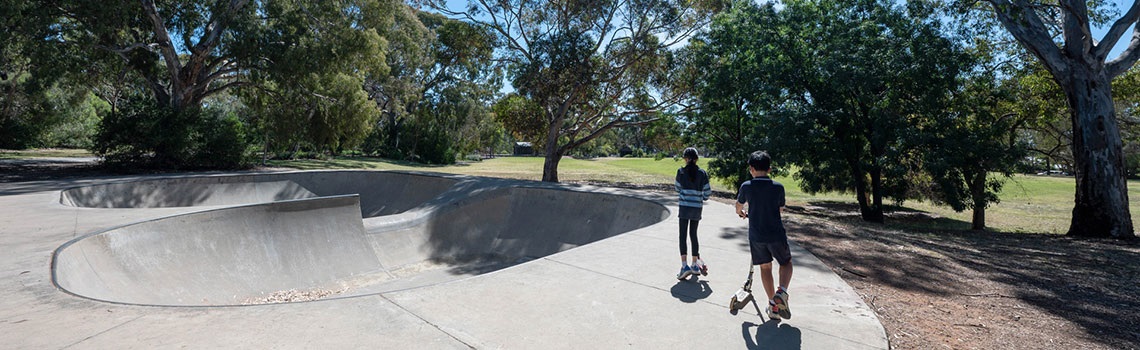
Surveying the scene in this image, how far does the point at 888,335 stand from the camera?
392 centimetres

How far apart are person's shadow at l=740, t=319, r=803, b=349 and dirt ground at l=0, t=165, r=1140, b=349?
791 millimetres

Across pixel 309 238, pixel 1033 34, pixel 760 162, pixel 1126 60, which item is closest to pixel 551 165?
pixel 309 238

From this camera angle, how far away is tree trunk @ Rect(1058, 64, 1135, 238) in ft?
38.2

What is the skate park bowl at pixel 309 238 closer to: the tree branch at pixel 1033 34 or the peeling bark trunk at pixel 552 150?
the peeling bark trunk at pixel 552 150

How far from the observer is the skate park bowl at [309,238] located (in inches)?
261

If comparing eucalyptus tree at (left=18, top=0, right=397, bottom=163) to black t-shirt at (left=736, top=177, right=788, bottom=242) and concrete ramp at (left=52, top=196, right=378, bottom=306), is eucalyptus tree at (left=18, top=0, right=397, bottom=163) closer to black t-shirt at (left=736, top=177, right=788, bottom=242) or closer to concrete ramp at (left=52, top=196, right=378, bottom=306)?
concrete ramp at (left=52, top=196, right=378, bottom=306)

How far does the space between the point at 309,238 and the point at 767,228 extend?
29.7 feet

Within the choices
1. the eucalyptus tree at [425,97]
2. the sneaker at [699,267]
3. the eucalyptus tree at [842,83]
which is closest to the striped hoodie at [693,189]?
the sneaker at [699,267]

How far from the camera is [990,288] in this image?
19.0 feet

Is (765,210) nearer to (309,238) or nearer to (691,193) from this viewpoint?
(691,193)

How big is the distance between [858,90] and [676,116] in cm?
947

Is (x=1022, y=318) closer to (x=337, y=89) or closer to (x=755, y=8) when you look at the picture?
(x=755, y=8)

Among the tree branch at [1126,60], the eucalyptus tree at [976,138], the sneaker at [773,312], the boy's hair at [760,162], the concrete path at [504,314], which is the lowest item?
the concrete path at [504,314]

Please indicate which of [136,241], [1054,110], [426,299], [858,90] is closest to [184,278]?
[136,241]
